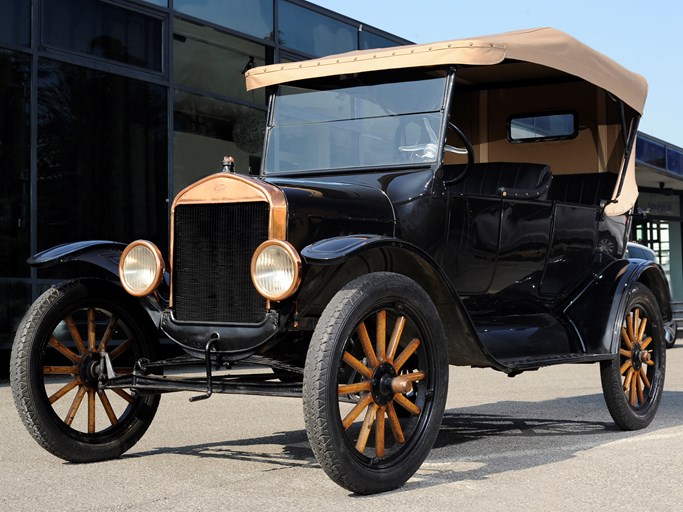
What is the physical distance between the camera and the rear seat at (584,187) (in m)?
7.80

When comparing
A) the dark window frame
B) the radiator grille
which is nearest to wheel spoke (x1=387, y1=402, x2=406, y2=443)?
the radiator grille

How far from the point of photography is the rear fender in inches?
184

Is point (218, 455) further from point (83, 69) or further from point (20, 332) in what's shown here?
point (83, 69)

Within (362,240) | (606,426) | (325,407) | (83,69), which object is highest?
(83,69)

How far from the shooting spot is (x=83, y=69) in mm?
12742

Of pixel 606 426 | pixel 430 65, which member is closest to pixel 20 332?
pixel 430 65

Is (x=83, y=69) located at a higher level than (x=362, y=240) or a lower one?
higher

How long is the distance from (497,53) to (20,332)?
300 cm

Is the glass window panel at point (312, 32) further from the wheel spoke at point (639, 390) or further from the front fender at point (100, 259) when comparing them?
the front fender at point (100, 259)

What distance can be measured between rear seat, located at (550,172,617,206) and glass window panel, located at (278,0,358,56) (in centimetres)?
821

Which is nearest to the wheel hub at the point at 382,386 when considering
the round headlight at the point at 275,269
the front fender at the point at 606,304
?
the round headlight at the point at 275,269

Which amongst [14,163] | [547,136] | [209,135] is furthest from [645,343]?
[209,135]

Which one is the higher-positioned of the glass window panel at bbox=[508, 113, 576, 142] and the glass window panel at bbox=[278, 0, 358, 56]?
the glass window panel at bbox=[278, 0, 358, 56]

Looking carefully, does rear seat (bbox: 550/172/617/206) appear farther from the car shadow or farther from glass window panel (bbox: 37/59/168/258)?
glass window panel (bbox: 37/59/168/258)
